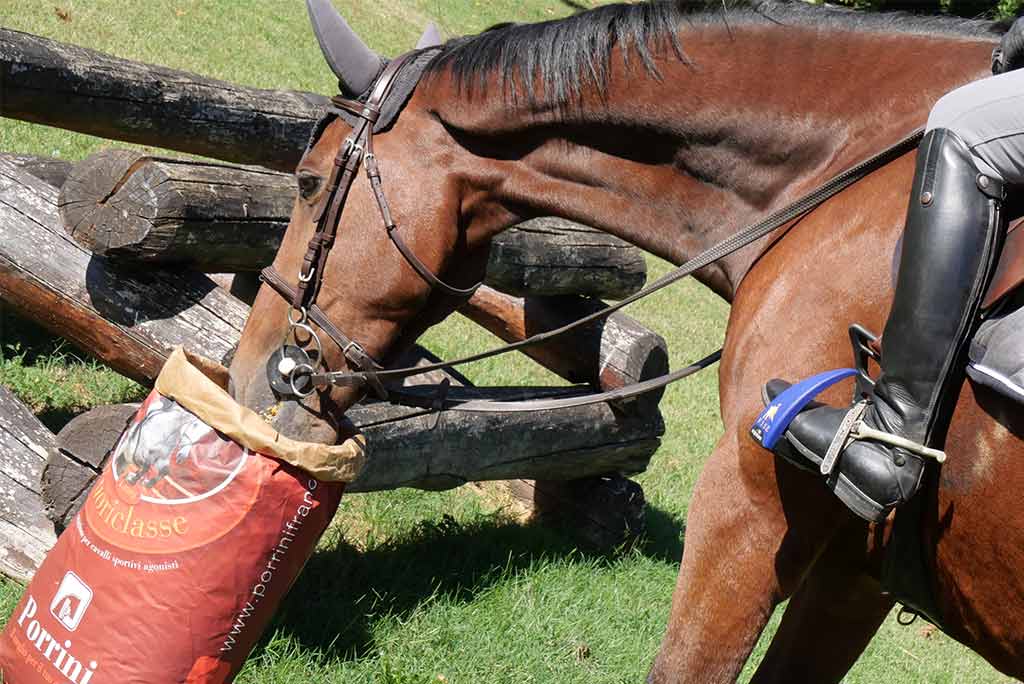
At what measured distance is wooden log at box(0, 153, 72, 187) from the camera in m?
4.58

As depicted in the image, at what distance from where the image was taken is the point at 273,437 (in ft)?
9.62

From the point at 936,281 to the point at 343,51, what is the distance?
1.85 meters

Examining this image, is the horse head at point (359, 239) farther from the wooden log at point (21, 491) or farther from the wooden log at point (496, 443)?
the wooden log at point (21, 491)

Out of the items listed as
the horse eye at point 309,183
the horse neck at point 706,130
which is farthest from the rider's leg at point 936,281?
the horse eye at point 309,183

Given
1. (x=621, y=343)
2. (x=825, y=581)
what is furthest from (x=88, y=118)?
(x=825, y=581)

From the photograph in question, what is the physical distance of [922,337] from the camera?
2275 millimetres

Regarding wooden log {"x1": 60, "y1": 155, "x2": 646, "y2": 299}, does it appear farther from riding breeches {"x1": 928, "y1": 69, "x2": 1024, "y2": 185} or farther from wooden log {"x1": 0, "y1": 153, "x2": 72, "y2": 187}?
riding breeches {"x1": 928, "y1": 69, "x2": 1024, "y2": 185}

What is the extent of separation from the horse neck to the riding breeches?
39 centimetres

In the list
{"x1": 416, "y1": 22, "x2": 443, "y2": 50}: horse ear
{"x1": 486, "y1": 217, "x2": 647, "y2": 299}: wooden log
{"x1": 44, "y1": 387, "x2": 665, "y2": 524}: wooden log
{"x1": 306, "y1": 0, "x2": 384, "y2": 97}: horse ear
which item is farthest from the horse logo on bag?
{"x1": 486, "y1": 217, "x2": 647, "y2": 299}: wooden log

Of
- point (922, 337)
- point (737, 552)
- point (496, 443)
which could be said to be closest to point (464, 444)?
point (496, 443)

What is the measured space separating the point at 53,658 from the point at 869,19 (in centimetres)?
286

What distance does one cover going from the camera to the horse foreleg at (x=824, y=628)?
3.27 m

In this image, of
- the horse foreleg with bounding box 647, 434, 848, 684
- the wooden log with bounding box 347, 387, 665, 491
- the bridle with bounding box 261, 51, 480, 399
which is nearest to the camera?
the horse foreleg with bounding box 647, 434, 848, 684

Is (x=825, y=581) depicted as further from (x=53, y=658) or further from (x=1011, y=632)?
(x=53, y=658)
